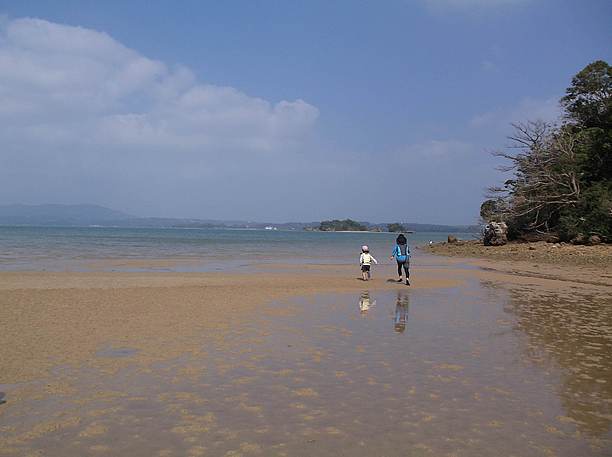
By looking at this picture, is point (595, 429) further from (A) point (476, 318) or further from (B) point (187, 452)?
(A) point (476, 318)

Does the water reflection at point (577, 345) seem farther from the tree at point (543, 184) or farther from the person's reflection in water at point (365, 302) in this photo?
the tree at point (543, 184)

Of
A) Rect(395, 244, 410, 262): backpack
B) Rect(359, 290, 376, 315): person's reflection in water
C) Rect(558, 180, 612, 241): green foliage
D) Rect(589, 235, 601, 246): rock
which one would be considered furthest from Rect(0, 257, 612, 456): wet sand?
Rect(558, 180, 612, 241): green foliage

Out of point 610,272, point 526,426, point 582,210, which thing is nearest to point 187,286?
point 526,426

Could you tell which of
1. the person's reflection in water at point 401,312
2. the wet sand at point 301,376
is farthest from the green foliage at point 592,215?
the person's reflection in water at point 401,312

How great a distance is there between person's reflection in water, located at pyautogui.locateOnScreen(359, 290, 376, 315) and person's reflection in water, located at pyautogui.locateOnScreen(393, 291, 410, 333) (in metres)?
0.70

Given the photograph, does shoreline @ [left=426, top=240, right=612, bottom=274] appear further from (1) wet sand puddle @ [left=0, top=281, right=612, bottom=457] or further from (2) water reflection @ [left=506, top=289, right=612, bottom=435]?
(1) wet sand puddle @ [left=0, top=281, right=612, bottom=457]

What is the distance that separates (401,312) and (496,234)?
3299 centimetres

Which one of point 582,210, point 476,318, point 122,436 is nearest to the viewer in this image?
point 122,436

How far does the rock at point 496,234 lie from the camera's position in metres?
41.4

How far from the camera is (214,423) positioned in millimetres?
5082

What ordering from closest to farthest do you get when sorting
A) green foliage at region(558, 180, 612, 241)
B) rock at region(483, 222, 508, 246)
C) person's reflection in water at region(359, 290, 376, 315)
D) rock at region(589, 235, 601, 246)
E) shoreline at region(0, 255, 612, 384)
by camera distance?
shoreline at region(0, 255, 612, 384) < person's reflection in water at region(359, 290, 376, 315) < rock at region(589, 235, 601, 246) < green foliage at region(558, 180, 612, 241) < rock at region(483, 222, 508, 246)

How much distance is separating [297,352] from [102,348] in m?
3.21

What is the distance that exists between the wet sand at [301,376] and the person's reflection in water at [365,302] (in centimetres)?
14

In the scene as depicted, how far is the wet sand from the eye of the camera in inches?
187
